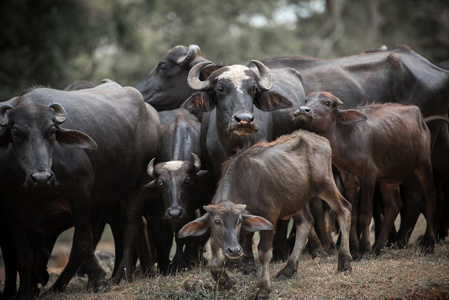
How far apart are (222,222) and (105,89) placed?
14.1 ft

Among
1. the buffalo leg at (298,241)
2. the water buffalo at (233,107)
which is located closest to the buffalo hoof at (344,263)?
the buffalo leg at (298,241)

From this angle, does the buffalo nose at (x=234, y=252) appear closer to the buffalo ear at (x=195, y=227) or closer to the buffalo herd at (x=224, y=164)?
the buffalo herd at (x=224, y=164)

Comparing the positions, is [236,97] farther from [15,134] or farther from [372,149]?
[15,134]

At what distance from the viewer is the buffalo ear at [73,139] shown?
7762 mm

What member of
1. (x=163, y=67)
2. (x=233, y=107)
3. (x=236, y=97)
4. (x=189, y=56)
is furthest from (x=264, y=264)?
(x=163, y=67)

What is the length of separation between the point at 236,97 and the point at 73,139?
2.23 metres

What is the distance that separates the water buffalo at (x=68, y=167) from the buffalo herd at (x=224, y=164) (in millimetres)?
19

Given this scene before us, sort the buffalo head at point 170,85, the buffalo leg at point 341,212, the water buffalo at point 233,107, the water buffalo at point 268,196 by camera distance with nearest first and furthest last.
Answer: the water buffalo at point 268,196 → the buffalo leg at point 341,212 → the water buffalo at point 233,107 → the buffalo head at point 170,85

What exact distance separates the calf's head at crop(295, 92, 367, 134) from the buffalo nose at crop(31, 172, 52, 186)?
360 centimetres

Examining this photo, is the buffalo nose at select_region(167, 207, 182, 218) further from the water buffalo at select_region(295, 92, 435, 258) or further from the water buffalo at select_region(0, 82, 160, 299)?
the water buffalo at select_region(295, 92, 435, 258)

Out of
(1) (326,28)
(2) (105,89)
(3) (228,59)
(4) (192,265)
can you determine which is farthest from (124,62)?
(4) (192,265)

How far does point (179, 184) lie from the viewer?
346 inches

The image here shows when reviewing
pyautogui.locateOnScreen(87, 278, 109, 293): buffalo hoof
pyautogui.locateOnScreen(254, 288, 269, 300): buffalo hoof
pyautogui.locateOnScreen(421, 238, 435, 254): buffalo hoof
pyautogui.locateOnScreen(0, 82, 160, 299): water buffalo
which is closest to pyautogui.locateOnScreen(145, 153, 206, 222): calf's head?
pyautogui.locateOnScreen(0, 82, 160, 299): water buffalo

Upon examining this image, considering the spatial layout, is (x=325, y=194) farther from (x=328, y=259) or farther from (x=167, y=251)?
(x=167, y=251)
